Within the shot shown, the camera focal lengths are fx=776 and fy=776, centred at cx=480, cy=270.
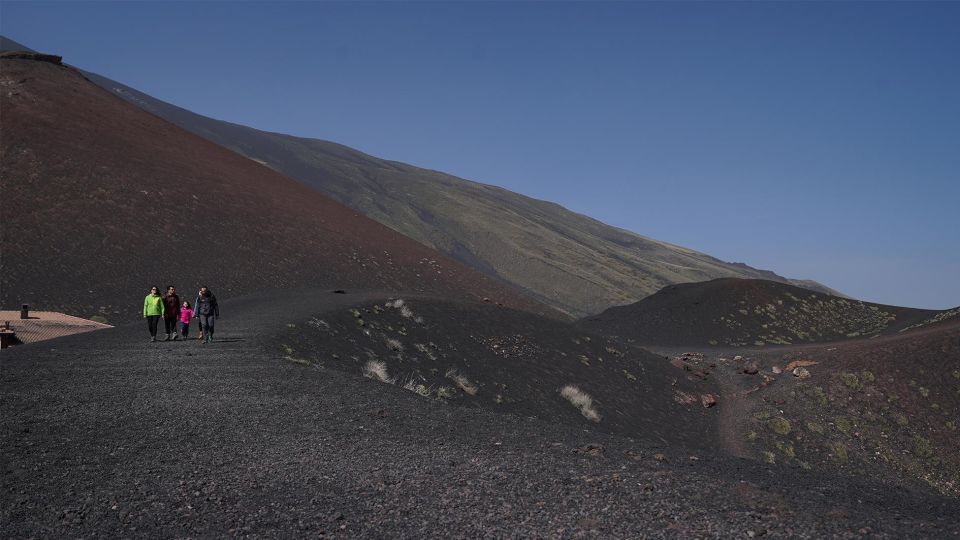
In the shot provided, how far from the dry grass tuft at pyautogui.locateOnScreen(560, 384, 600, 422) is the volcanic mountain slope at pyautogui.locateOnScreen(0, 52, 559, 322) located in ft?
51.4

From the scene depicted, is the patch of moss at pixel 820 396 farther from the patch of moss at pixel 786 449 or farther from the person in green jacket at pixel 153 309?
the person in green jacket at pixel 153 309

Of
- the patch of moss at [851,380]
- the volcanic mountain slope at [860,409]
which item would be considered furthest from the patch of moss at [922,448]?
the patch of moss at [851,380]

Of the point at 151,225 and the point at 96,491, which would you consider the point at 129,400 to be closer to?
the point at 96,491

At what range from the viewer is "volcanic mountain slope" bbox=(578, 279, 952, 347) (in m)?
53.4

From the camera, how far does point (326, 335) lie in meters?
19.6

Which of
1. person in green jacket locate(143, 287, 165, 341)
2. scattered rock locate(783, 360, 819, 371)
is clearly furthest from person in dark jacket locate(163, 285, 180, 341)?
scattered rock locate(783, 360, 819, 371)

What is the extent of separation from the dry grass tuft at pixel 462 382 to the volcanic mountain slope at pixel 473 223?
273 ft

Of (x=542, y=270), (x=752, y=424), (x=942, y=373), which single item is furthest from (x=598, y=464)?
(x=542, y=270)

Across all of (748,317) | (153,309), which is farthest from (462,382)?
(748,317)

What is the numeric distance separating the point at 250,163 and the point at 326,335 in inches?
1421

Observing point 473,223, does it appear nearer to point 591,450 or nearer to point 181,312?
point 181,312

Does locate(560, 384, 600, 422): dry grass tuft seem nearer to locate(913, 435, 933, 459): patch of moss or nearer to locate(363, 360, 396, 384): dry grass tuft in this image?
locate(363, 360, 396, 384): dry grass tuft

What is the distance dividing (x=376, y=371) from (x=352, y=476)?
9.21 meters

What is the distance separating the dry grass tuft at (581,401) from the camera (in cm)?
2278
